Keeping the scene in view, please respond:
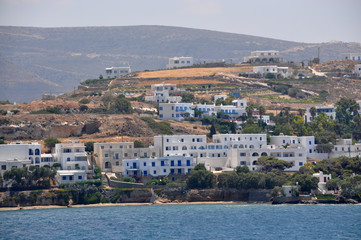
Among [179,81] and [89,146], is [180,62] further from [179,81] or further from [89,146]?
[89,146]

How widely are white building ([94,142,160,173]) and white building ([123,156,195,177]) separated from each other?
83.3 inches

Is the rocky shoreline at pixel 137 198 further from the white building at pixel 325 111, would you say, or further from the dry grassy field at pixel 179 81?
the dry grassy field at pixel 179 81

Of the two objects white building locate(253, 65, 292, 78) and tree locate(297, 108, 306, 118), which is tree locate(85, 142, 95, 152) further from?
white building locate(253, 65, 292, 78)

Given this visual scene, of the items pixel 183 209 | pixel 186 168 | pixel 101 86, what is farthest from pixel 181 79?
pixel 183 209

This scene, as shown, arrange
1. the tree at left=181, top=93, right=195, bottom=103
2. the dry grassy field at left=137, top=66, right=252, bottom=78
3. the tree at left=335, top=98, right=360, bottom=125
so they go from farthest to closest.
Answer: the dry grassy field at left=137, top=66, right=252, bottom=78 → the tree at left=181, top=93, right=195, bottom=103 → the tree at left=335, top=98, right=360, bottom=125

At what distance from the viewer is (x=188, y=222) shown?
253 ft

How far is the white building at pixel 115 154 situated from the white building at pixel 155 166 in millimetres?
2117

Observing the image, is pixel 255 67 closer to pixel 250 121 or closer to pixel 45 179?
pixel 250 121

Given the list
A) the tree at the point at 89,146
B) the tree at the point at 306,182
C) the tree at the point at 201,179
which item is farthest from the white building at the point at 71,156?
the tree at the point at 306,182

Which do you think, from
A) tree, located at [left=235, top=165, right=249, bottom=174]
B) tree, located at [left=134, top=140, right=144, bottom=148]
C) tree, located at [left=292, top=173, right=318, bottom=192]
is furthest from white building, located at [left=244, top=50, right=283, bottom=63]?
tree, located at [left=292, top=173, right=318, bottom=192]

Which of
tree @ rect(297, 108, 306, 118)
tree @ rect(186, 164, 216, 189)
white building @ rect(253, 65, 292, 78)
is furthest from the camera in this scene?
white building @ rect(253, 65, 292, 78)

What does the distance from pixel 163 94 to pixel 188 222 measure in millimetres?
47599

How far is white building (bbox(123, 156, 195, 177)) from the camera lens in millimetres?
92375

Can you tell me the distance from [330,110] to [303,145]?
18.9m
